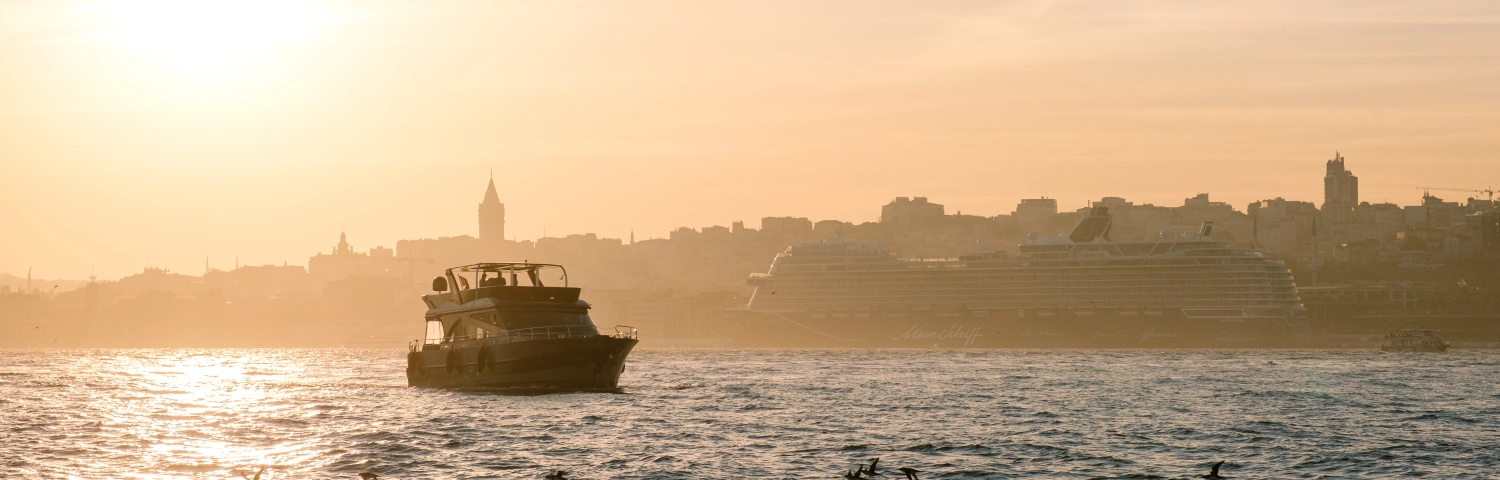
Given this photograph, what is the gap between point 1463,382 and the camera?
66.4m

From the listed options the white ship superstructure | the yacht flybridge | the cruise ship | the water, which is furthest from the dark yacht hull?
the white ship superstructure

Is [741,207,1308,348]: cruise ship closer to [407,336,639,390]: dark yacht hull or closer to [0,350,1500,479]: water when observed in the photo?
[0,350,1500,479]: water

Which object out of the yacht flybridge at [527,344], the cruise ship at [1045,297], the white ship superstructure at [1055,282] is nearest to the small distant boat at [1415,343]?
the cruise ship at [1045,297]

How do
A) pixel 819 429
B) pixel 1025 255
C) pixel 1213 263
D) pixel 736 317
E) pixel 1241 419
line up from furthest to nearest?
pixel 736 317
pixel 1025 255
pixel 1213 263
pixel 1241 419
pixel 819 429

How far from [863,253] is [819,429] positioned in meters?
140

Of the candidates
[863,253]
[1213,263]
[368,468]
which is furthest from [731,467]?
[863,253]

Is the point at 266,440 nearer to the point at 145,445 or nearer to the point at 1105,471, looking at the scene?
the point at 145,445

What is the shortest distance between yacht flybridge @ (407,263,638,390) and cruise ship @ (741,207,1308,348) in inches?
4331

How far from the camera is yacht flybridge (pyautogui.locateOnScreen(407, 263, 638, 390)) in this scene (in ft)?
180

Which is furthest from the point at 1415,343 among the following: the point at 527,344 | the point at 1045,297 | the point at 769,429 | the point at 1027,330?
the point at 769,429

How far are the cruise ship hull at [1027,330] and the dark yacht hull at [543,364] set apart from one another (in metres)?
110

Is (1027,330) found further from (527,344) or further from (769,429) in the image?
(769,429)

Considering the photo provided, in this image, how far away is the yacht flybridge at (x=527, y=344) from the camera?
5491 centimetres

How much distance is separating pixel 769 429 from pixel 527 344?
15578 mm
